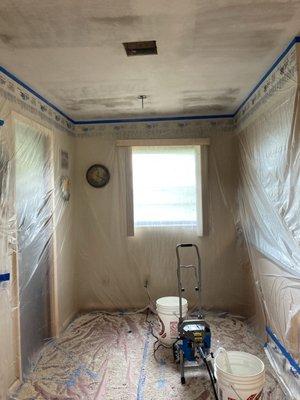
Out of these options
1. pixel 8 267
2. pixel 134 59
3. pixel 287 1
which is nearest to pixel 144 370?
pixel 8 267

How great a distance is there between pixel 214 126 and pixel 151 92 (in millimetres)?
1076

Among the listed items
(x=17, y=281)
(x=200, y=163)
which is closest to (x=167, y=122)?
(x=200, y=163)

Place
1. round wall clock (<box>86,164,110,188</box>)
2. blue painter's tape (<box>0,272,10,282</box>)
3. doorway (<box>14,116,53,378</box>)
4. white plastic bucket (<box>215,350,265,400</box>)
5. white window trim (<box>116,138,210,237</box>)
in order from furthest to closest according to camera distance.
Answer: round wall clock (<box>86,164,110,188</box>), white window trim (<box>116,138,210,237</box>), doorway (<box>14,116,53,378</box>), blue painter's tape (<box>0,272,10,282</box>), white plastic bucket (<box>215,350,265,400</box>)

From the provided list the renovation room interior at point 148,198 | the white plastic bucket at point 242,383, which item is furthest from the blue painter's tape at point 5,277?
the white plastic bucket at point 242,383

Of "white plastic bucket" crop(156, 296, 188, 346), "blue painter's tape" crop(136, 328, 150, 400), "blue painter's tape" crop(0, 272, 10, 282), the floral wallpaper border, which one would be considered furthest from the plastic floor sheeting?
the floral wallpaper border

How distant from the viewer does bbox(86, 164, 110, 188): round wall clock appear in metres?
3.47

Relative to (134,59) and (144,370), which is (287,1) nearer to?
(134,59)

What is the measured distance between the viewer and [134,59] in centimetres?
193

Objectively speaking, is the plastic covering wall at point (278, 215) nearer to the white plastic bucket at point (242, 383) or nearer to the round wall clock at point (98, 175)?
the white plastic bucket at point (242, 383)

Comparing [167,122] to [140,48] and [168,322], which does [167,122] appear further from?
[168,322]

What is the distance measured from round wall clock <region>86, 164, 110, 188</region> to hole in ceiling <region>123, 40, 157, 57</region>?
1734mm

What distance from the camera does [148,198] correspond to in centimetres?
342

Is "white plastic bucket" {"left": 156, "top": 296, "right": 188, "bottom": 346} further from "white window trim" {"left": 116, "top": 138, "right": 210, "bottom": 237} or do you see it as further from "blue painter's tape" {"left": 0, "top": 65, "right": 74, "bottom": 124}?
"blue painter's tape" {"left": 0, "top": 65, "right": 74, "bottom": 124}

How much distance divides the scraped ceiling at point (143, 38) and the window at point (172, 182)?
771 mm
